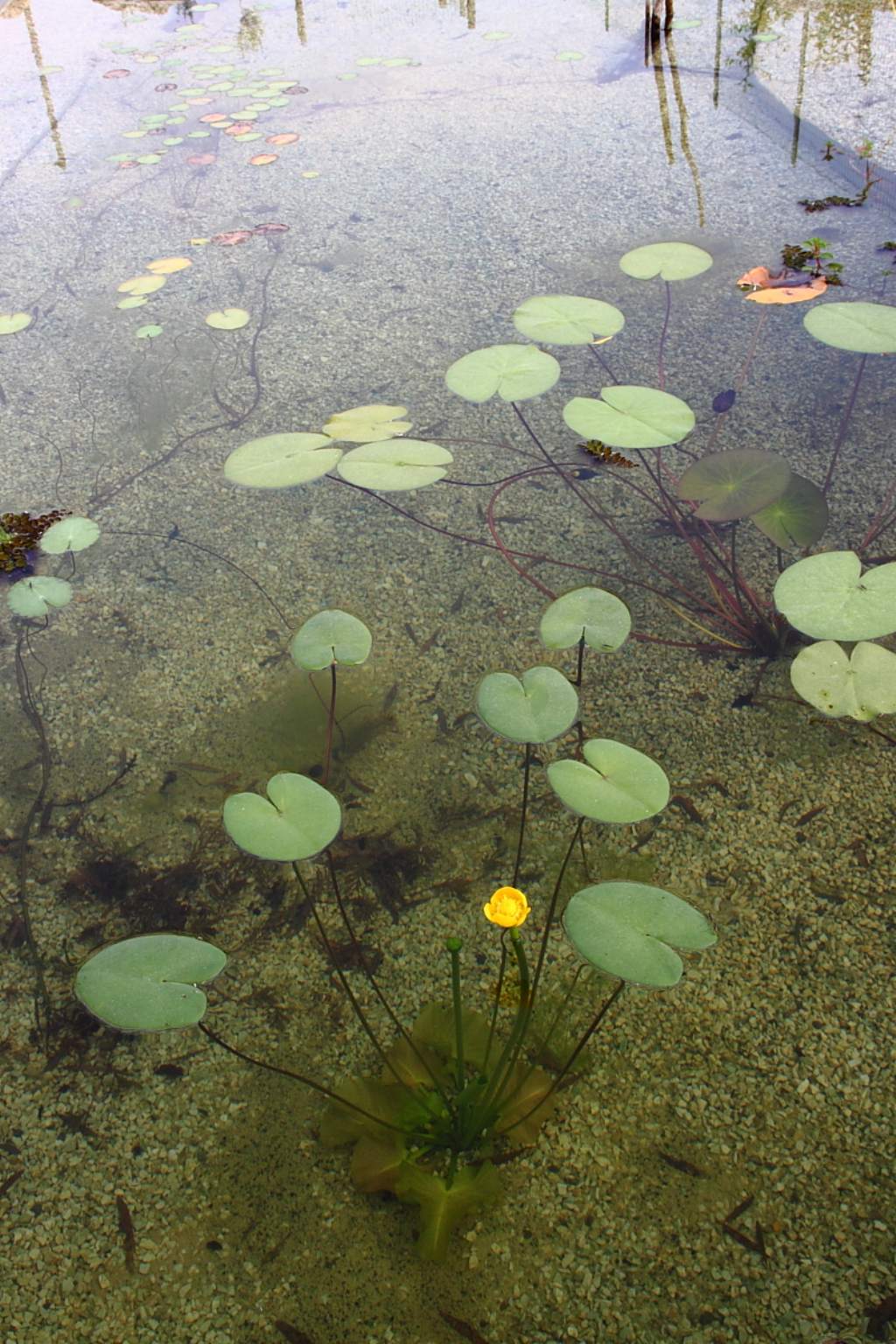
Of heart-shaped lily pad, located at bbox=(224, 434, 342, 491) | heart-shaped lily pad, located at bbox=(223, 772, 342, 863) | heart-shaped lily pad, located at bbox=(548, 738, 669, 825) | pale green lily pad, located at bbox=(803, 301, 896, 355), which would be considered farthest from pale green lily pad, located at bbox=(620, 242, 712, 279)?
heart-shaped lily pad, located at bbox=(223, 772, 342, 863)

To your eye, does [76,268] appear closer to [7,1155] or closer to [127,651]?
[127,651]

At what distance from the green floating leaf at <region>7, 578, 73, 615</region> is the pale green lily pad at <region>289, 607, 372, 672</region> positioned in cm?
46

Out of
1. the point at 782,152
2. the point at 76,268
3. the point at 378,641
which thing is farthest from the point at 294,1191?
the point at 782,152

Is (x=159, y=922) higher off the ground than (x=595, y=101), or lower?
lower

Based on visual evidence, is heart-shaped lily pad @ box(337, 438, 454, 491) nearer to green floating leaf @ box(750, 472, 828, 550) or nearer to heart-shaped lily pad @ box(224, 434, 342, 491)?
heart-shaped lily pad @ box(224, 434, 342, 491)

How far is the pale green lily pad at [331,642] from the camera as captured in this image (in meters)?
1.29

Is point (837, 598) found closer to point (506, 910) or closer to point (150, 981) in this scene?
point (506, 910)

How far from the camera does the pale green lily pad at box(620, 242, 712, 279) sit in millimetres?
1991

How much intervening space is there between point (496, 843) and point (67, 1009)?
53 centimetres

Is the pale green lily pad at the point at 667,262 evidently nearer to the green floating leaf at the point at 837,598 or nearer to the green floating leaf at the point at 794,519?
the green floating leaf at the point at 794,519

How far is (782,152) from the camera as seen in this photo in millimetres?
2475

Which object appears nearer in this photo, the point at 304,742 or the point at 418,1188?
the point at 418,1188

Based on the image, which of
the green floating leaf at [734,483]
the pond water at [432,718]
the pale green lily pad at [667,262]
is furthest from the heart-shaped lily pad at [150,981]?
the pale green lily pad at [667,262]

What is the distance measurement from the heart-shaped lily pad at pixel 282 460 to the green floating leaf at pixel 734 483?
2.06ft
